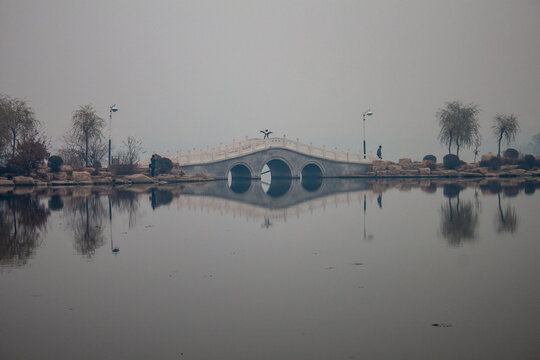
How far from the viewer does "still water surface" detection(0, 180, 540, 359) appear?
16.8 feet

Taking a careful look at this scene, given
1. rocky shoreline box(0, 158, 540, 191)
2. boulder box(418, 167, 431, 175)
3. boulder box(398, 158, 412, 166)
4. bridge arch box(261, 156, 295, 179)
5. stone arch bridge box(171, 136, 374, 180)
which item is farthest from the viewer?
bridge arch box(261, 156, 295, 179)

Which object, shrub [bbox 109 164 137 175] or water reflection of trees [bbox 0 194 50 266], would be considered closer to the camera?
water reflection of trees [bbox 0 194 50 266]

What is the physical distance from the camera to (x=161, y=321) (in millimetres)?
5832

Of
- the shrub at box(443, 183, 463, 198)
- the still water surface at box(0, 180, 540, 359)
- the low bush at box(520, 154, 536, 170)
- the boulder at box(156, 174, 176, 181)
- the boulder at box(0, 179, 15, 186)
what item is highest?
the low bush at box(520, 154, 536, 170)

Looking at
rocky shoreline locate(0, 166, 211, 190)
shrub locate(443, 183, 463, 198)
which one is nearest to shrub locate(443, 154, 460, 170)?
shrub locate(443, 183, 463, 198)

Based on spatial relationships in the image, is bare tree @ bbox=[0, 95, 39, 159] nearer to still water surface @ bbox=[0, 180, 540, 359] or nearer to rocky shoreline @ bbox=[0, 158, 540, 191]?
rocky shoreline @ bbox=[0, 158, 540, 191]

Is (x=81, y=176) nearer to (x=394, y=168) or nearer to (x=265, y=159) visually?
(x=265, y=159)

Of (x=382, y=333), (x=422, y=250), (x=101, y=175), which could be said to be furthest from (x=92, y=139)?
(x=382, y=333)

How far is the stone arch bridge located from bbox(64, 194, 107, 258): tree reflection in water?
2341cm

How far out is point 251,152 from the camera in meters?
45.0

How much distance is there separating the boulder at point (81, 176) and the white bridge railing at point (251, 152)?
8.98m

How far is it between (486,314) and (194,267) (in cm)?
477

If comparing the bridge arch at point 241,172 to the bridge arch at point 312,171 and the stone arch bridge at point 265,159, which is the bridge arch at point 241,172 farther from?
the bridge arch at point 312,171

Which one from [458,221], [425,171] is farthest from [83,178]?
[425,171]
